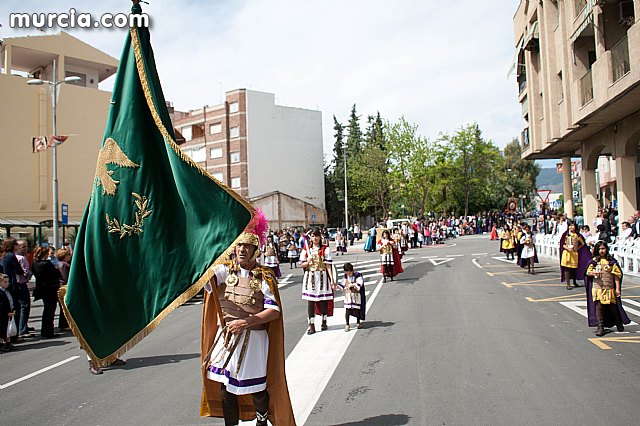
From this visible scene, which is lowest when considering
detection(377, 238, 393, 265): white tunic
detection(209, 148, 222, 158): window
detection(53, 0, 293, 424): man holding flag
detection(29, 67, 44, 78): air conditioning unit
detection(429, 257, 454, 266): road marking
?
detection(429, 257, 454, 266): road marking

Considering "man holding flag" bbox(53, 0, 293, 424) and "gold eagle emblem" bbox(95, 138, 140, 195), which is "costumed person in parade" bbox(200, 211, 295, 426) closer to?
"man holding flag" bbox(53, 0, 293, 424)

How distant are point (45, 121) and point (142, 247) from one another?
38793 millimetres

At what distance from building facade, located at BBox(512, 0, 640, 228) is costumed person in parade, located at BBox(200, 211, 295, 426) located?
1511 cm

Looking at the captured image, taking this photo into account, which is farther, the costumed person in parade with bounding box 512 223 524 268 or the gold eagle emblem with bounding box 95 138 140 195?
the costumed person in parade with bounding box 512 223 524 268

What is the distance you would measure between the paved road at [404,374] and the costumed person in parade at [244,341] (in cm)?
110

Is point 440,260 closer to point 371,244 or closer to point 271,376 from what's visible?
point 371,244

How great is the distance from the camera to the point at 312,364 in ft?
26.7

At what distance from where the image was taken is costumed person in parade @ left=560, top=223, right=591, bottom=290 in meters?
15.6

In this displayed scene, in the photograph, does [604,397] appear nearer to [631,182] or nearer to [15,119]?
[631,182]

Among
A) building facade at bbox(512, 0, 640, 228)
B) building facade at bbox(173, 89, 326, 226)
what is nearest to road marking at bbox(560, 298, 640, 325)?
building facade at bbox(512, 0, 640, 228)

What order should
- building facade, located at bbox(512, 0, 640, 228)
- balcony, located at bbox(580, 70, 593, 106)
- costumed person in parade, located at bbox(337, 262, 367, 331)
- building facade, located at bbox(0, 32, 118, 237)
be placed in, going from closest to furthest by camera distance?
costumed person in parade, located at bbox(337, 262, 367, 331) → building facade, located at bbox(512, 0, 640, 228) → balcony, located at bbox(580, 70, 593, 106) → building facade, located at bbox(0, 32, 118, 237)

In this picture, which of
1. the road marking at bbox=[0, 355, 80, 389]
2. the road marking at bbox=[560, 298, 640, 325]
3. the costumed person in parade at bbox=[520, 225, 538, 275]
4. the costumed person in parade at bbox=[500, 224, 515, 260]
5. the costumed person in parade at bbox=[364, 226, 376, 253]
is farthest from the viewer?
the costumed person in parade at bbox=[364, 226, 376, 253]

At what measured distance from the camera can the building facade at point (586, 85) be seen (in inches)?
722

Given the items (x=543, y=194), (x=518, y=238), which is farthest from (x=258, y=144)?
(x=518, y=238)
